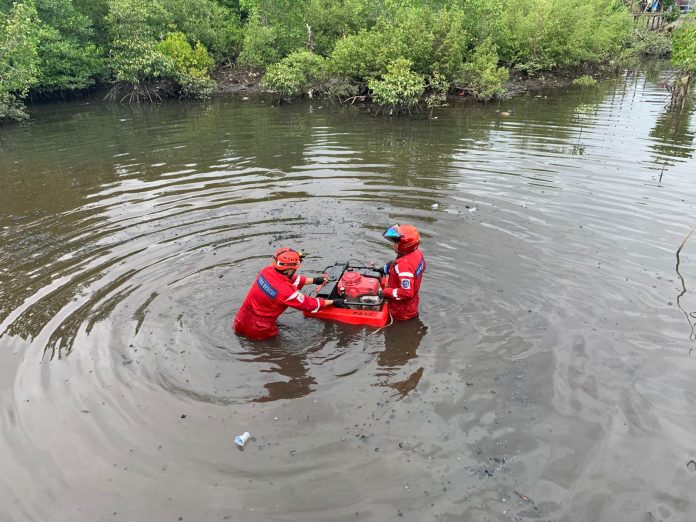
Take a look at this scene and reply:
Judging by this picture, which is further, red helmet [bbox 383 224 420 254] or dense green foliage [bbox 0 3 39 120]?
dense green foliage [bbox 0 3 39 120]

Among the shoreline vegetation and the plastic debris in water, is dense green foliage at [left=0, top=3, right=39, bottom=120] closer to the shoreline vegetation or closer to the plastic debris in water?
the shoreline vegetation

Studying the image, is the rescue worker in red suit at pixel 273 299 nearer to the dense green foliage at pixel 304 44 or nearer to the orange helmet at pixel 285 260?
the orange helmet at pixel 285 260

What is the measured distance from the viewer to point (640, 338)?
7480mm

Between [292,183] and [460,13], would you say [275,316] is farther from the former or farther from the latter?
[460,13]

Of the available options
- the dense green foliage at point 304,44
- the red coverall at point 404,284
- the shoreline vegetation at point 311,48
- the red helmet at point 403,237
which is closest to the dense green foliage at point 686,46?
the shoreline vegetation at point 311,48

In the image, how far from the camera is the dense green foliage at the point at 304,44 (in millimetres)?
25578

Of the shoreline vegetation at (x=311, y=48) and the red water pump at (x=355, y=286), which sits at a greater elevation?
the shoreline vegetation at (x=311, y=48)

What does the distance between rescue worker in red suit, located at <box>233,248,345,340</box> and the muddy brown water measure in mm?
337

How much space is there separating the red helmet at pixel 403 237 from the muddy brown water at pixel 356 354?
1.39m

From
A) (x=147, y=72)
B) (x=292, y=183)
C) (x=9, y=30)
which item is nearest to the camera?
(x=292, y=183)

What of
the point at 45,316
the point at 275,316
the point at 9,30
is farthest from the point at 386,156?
the point at 9,30

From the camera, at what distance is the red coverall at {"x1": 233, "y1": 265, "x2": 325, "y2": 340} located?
23.9 ft

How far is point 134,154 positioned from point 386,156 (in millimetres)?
9725

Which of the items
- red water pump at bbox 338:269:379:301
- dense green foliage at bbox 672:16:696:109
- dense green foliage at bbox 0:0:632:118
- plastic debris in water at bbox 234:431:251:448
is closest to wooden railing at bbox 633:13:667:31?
dense green foliage at bbox 0:0:632:118
